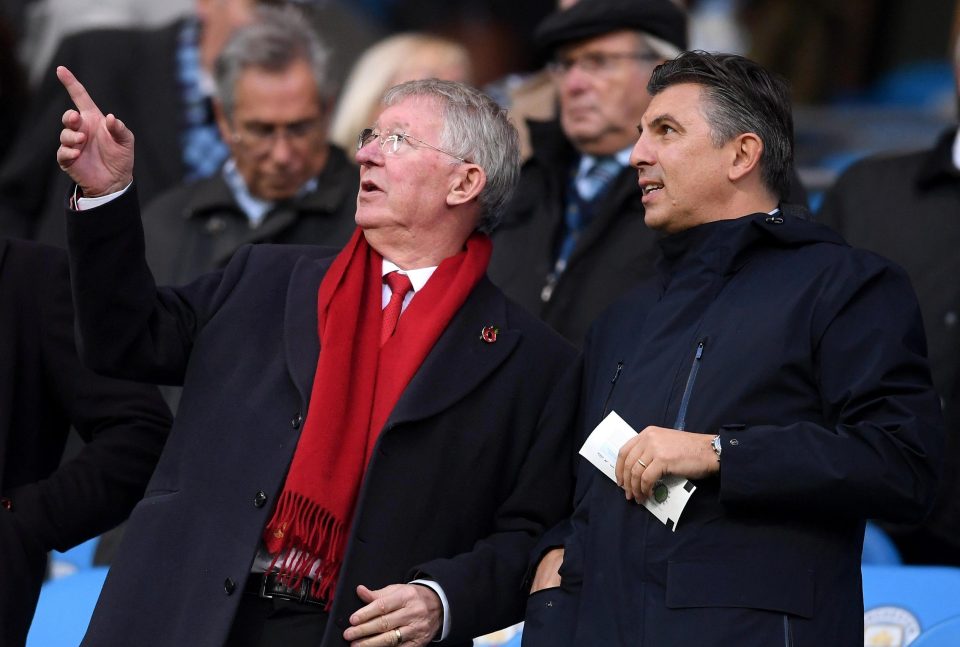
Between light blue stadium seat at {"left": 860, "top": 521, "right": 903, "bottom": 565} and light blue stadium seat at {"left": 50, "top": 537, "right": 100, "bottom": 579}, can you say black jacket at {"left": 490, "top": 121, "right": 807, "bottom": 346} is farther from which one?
light blue stadium seat at {"left": 50, "top": 537, "right": 100, "bottom": 579}

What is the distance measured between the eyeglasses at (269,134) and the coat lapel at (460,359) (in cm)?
192

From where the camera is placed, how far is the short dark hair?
13.1ft

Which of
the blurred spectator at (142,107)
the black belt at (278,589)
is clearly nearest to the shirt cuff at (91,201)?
the black belt at (278,589)

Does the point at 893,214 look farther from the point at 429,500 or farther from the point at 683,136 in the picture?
the point at 429,500

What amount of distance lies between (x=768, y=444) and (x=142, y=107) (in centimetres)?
412

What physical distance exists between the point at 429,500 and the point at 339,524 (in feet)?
0.73

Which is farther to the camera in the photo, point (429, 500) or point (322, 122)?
point (322, 122)

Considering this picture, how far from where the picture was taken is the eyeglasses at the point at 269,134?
596cm

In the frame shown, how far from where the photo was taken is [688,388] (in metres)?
3.65

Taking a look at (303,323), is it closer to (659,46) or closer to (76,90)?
(76,90)

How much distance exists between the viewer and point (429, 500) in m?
3.89

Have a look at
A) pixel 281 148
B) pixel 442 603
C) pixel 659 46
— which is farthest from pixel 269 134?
pixel 442 603

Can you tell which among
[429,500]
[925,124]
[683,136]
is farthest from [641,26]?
[925,124]

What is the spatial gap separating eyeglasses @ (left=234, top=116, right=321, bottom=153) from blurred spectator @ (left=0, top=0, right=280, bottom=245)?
0.90 metres
